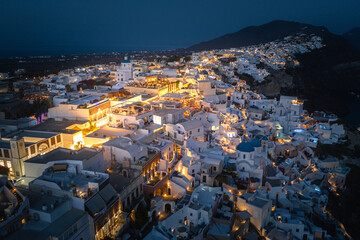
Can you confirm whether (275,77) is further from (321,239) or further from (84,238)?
(84,238)

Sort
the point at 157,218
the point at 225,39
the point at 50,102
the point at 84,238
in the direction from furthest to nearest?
1. the point at 225,39
2. the point at 50,102
3. the point at 157,218
4. the point at 84,238

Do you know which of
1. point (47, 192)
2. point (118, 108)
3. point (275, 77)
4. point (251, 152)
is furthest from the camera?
point (275, 77)

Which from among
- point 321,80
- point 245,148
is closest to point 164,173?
point 245,148

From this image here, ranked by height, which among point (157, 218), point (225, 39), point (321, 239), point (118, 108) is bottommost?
point (321, 239)

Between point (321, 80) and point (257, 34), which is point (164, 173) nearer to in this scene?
point (321, 80)

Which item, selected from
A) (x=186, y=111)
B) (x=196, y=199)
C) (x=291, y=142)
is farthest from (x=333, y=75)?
(x=196, y=199)

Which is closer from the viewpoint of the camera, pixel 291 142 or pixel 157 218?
pixel 157 218

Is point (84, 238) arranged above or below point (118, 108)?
below

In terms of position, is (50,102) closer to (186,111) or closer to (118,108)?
(118,108)
